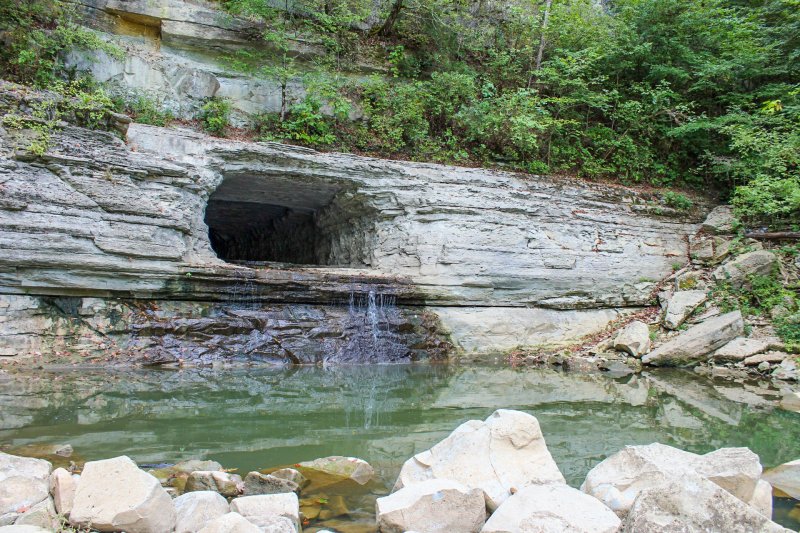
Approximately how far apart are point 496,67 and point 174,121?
293 inches

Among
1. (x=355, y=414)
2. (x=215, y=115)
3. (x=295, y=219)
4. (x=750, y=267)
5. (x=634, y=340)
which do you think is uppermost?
(x=215, y=115)

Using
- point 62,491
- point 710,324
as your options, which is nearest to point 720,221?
point 710,324

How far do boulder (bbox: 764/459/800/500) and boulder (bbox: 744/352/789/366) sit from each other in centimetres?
565

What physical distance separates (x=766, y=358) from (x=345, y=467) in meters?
7.75

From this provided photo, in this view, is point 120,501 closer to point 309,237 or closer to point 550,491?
point 550,491

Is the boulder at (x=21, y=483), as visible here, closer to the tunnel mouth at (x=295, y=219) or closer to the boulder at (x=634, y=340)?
the tunnel mouth at (x=295, y=219)

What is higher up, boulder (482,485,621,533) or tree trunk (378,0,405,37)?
tree trunk (378,0,405,37)

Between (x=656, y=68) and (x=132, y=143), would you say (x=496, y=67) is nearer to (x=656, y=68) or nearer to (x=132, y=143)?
(x=656, y=68)

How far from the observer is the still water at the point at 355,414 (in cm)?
400

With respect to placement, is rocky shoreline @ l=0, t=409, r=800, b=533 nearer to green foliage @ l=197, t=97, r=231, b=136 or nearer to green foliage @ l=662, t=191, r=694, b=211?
green foliage @ l=197, t=97, r=231, b=136

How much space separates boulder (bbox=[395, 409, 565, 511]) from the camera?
302 centimetres

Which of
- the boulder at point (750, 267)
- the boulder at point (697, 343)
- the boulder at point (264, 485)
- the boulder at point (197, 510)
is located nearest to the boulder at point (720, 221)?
the boulder at point (750, 267)

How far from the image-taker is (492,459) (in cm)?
312

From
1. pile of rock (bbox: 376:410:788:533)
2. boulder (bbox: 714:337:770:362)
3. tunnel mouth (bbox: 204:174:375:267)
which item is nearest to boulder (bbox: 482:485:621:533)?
pile of rock (bbox: 376:410:788:533)
